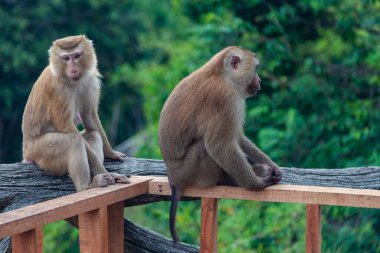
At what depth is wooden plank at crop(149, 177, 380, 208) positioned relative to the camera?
389cm

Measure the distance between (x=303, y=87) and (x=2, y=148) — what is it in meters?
13.2

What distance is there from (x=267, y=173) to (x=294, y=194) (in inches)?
20.4

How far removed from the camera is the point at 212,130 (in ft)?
15.3

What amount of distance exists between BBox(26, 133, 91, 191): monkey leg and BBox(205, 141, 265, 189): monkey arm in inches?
32.3

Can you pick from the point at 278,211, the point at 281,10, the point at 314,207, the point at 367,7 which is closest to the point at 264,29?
the point at 281,10

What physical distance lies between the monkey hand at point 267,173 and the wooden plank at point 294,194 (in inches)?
4.3

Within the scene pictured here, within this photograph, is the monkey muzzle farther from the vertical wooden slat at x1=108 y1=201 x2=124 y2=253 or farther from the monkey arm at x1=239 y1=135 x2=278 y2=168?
the vertical wooden slat at x1=108 y1=201 x2=124 y2=253

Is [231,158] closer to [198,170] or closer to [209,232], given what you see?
[198,170]

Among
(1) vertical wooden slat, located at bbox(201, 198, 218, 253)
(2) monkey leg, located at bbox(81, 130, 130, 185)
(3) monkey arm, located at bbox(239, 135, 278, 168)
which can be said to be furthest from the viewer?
(3) monkey arm, located at bbox(239, 135, 278, 168)

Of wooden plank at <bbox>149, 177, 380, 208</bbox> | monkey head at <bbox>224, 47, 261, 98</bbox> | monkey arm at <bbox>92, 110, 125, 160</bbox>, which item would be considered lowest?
wooden plank at <bbox>149, 177, 380, 208</bbox>

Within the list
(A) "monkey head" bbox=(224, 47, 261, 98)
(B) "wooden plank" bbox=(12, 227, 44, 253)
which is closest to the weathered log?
(A) "monkey head" bbox=(224, 47, 261, 98)

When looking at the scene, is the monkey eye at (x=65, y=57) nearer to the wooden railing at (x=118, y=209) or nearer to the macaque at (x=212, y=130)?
the macaque at (x=212, y=130)

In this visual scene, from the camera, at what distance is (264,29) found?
8.87 m

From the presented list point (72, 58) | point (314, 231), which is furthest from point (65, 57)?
point (314, 231)
